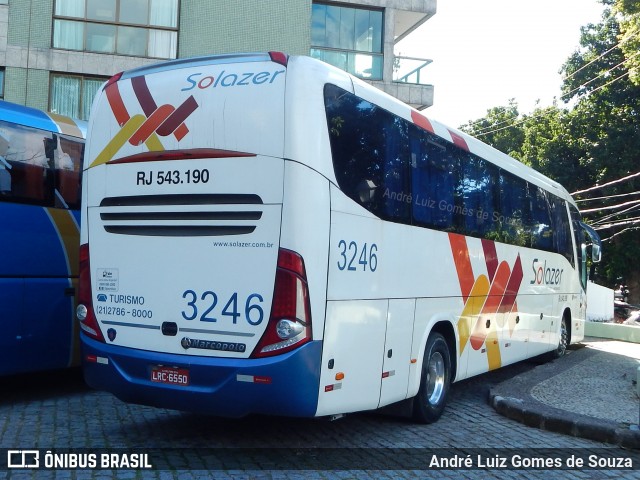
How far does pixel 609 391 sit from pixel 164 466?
6946 millimetres

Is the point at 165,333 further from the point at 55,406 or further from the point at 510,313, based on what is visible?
the point at 510,313

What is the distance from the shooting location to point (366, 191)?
23.1 feet

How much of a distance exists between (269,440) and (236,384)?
4.38 ft

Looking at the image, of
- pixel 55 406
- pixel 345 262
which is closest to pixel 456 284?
pixel 345 262

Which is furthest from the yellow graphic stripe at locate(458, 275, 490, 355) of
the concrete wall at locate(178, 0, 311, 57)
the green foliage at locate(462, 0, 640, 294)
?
the green foliage at locate(462, 0, 640, 294)

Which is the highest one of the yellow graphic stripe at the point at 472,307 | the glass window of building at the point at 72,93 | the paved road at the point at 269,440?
the glass window of building at the point at 72,93

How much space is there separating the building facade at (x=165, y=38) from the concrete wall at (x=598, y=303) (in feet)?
38.1

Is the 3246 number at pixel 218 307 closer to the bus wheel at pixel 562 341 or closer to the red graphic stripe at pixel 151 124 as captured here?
the red graphic stripe at pixel 151 124

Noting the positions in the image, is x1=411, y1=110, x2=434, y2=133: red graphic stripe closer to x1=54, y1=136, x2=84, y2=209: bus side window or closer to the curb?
the curb

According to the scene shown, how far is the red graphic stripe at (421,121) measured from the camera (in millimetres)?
8281

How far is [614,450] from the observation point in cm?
762

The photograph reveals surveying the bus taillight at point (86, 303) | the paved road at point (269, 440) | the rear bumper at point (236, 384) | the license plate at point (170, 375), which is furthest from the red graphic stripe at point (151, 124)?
the paved road at point (269, 440)

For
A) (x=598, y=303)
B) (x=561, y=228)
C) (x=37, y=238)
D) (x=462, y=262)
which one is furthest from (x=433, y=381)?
(x=598, y=303)

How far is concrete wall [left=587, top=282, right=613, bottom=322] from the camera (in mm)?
29406
